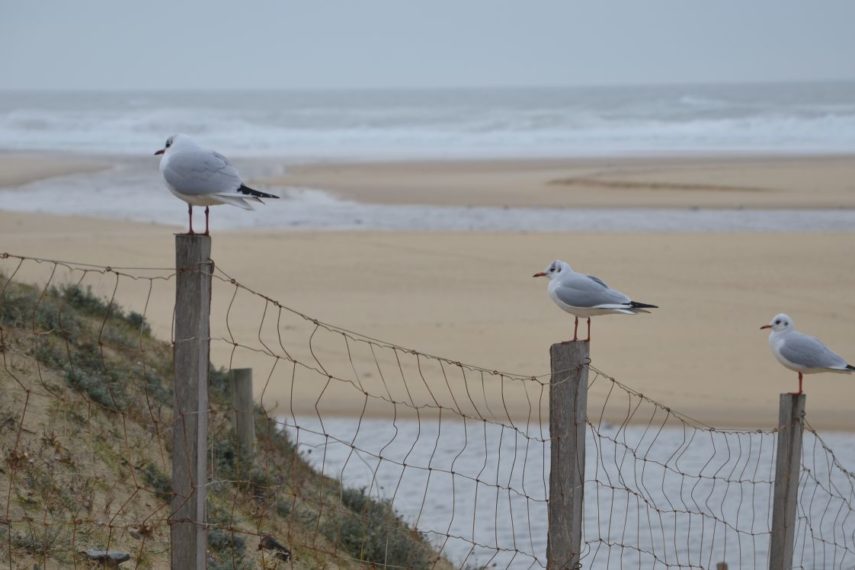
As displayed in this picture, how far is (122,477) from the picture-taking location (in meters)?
6.23

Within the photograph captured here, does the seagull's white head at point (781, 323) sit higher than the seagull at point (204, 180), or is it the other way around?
the seagull's white head at point (781, 323)

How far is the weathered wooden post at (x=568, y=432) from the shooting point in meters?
4.12

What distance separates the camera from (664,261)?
60.3 ft

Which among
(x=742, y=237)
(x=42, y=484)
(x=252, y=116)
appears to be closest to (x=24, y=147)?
(x=252, y=116)

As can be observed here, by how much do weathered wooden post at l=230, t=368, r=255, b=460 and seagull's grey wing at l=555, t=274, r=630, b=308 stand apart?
2.22 metres

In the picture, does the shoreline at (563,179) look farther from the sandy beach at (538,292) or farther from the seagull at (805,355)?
the seagull at (805,355)

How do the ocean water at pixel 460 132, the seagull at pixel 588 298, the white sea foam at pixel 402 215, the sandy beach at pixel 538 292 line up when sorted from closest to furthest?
1. the seagull at pixel 588 298
2. the sandy beach at pixel 538 292
3. the white sea foam at pixel 402 215
4. the ocean water at pixel 460 132

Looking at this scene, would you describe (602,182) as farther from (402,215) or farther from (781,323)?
(781,323)

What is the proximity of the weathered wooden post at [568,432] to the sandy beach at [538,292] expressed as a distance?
688 cm

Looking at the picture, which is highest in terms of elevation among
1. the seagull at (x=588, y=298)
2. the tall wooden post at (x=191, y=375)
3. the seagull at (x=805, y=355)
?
the seagull at (x=805, y=355)

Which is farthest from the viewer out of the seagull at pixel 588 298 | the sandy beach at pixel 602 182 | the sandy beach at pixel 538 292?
the sandy beach at pixel 602 182

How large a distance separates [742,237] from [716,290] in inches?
216

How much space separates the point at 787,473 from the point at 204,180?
107 inches

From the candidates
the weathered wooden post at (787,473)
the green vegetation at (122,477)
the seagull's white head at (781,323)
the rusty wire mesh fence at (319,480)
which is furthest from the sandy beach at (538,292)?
the weathered wooden post at (787,473)
